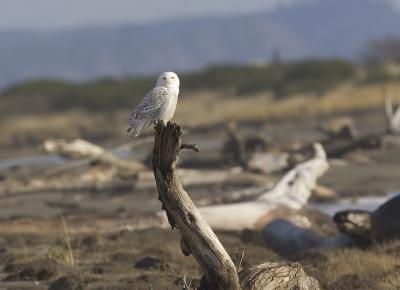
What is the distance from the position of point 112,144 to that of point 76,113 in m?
14.6

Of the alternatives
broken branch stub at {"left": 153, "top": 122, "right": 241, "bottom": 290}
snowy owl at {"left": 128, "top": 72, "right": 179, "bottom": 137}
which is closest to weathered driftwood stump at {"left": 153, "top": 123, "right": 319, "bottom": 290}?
broken branch stub at {"left": 153, "top": 122, "right": 241, "bottom": 290}

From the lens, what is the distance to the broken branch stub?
325 inches

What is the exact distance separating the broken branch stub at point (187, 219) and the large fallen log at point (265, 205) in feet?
23.6

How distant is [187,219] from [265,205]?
7934 millimetres

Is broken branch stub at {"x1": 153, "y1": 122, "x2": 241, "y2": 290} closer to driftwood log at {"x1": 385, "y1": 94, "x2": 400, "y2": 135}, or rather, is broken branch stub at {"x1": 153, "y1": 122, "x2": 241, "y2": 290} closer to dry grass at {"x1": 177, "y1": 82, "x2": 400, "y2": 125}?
driftwood log at {"x1": 385, "y1": 94, "x2": 400, "y2": 135}

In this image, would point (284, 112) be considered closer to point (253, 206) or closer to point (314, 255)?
point (253, 206)

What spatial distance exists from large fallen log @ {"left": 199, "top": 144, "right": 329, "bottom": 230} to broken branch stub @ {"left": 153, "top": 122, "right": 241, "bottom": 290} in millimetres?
7204

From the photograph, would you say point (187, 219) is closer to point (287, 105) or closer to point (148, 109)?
point (148, 109)

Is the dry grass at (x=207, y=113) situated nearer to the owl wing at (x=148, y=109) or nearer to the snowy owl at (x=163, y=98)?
the owl wing at (x=148, y=109)

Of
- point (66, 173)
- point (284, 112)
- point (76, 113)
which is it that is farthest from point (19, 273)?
point (76, 113)

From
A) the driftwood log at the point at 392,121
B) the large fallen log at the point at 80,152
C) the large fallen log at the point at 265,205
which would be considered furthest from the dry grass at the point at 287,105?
the large fallen log at the point at 265,205

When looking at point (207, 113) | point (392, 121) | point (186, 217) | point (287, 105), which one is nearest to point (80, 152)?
point (392, 121)

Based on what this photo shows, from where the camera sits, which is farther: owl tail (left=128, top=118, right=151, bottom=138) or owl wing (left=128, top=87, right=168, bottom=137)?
owl tail (left=128, top=118, right=151, bottom=138)

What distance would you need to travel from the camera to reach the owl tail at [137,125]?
33.1 ft
